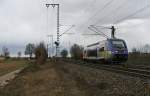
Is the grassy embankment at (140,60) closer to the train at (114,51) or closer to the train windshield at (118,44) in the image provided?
the train at (114,51)

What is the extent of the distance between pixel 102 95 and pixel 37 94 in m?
5.08

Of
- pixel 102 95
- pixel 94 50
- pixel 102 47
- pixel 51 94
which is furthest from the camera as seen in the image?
pixel 94 50

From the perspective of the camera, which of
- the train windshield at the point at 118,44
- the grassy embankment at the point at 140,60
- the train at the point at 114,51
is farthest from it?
the grassy embankment at the point at 140,60

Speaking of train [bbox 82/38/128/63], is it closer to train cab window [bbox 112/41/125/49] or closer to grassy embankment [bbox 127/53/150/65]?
train cab window [bbox 112/41/125/49]

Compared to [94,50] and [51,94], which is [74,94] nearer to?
[51,94]

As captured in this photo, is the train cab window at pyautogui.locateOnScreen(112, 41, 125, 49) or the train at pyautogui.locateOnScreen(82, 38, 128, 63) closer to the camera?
the train at pyautogui.locateOnScreen(82, 38, 128, 63)

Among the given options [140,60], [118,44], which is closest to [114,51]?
[118,44]

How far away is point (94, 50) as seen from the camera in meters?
54.7

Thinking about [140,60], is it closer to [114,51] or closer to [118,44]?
[118,44]

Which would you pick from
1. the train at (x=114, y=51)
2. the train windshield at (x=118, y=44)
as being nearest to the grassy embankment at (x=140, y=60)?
the train at (x=114, y=51)

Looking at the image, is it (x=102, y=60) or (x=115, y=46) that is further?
(x=102, y=60)

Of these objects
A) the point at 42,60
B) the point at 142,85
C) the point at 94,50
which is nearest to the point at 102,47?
the point at 94,50

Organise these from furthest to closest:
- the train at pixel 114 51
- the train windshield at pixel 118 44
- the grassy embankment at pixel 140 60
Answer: the grassy embankment at pixel 140 60 → the train windshield at pixel 118 44 → the train at pixel 114 51

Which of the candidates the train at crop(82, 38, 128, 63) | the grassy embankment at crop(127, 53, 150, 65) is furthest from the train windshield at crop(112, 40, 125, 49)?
the grassy embankment at crop(127, 53, 150, 65)
